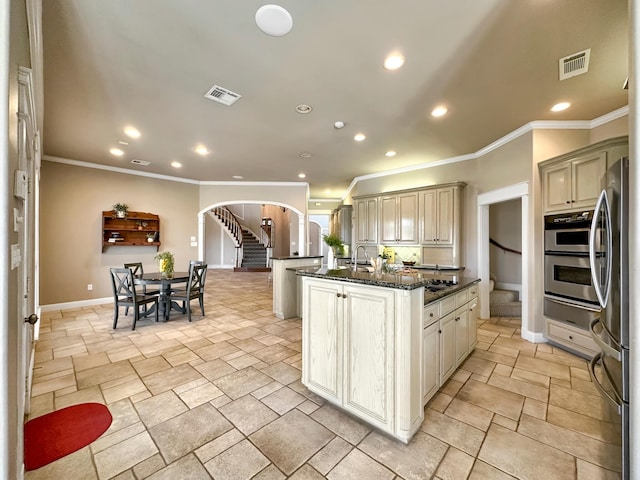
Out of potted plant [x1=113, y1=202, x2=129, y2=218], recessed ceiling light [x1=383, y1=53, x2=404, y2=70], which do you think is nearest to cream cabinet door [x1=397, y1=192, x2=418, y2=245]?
recessed ceiling light [x1=383, y1=53, x2=404, y2=70]

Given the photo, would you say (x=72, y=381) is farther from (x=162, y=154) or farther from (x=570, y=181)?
(x=570, y=181)

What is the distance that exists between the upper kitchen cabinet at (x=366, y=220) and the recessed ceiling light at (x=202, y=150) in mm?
3335

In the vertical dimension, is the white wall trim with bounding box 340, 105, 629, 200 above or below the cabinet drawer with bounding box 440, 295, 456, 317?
above

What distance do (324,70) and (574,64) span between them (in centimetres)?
227

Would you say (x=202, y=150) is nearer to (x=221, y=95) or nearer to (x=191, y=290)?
(x=221, y=95)

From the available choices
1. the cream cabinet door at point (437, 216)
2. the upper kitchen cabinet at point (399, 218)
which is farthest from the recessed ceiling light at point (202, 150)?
the cream cabinet door at point (437, 216)

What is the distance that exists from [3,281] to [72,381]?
240cm

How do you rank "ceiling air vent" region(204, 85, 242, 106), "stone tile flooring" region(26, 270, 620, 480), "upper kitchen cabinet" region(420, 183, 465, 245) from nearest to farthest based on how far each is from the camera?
"stone tile flooring" region(26, 270, 620, 480)
"ceiling air vent" region(204, 85, 242, 106)
"upper kitchen cabinet" region(420, 183, 465, 245)

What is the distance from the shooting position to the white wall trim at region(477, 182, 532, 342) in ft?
12.2

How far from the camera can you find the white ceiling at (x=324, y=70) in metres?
1.86

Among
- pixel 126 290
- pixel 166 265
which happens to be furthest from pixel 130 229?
pixel 126 290

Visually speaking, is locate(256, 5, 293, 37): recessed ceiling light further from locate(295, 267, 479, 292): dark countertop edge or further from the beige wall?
the beige wall

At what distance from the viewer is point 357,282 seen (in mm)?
1970

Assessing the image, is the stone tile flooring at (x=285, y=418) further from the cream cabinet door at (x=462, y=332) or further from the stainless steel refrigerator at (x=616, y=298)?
the stainless steel refrigerator at (x=616, y=298)
